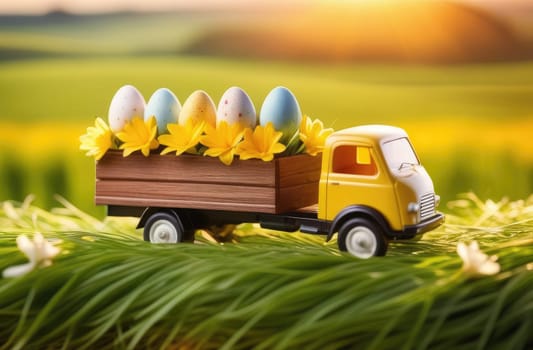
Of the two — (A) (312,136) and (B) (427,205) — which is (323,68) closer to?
(A) (312,136)

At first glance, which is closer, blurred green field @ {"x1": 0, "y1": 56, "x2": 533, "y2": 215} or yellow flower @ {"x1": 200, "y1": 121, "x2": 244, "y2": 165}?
yellow flower @ {"x1": 200, "y1": 121, "x2": 244, "y2": 165}

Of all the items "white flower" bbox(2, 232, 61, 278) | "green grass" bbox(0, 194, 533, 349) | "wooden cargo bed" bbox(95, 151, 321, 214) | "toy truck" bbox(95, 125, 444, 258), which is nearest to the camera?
"green grass" bbox(0, 194, 533, 349)

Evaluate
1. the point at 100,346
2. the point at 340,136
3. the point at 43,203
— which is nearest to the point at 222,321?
the point at 100,346

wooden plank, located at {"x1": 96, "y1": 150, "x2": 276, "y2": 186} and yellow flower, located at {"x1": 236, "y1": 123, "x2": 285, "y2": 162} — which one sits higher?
yellow flower, located at {"x1": 236, "y1": 123, "x2": 285, "y2": 162}

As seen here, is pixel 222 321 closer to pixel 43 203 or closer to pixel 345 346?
pixel 345 346

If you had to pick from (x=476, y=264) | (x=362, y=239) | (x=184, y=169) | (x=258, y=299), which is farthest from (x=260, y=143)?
(x=476, y=264)

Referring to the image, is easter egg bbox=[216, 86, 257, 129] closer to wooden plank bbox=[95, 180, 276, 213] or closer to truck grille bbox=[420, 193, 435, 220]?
wooden plank bbox=[95, 180, 276, 213]

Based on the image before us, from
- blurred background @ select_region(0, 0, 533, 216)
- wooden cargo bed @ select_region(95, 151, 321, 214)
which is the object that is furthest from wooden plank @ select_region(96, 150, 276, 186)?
blurred background @ select_region(0, 0, 533, 216)
